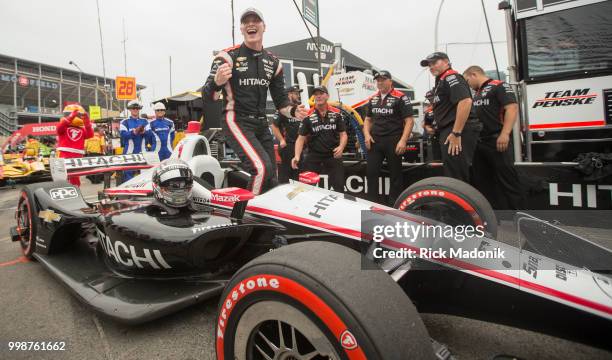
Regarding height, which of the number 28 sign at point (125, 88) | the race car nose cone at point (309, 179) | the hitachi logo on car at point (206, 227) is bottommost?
the hitachi logo on car at point (206, 227)

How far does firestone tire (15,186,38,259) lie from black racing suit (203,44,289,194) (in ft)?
6.12

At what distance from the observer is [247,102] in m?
2.86

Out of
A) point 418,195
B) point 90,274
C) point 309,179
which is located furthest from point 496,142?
point 90,274

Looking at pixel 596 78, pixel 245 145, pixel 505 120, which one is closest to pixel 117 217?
pixel 245 145

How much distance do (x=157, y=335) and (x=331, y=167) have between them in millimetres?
2954

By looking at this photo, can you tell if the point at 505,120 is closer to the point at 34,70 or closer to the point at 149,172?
the point at 149,172

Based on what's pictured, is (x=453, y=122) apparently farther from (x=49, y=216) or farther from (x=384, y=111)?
(x=49, y=216)

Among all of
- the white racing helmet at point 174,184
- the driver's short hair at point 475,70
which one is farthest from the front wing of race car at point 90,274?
the driver's short hair at point 475,70

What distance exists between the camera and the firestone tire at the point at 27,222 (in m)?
3.06

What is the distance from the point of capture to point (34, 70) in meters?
46.0

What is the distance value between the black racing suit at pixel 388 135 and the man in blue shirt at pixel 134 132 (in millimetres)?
5153

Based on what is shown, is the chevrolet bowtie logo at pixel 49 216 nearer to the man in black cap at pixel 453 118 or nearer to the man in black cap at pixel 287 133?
the man in black cap at pixel 287 133

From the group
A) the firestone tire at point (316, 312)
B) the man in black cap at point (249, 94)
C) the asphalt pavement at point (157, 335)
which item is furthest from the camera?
the man in black cap at point (249, 94)

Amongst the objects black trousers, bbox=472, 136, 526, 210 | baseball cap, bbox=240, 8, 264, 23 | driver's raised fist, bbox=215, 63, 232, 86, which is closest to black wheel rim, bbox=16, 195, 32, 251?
driver's raised fist, bbox=215, 63, 232, 86
